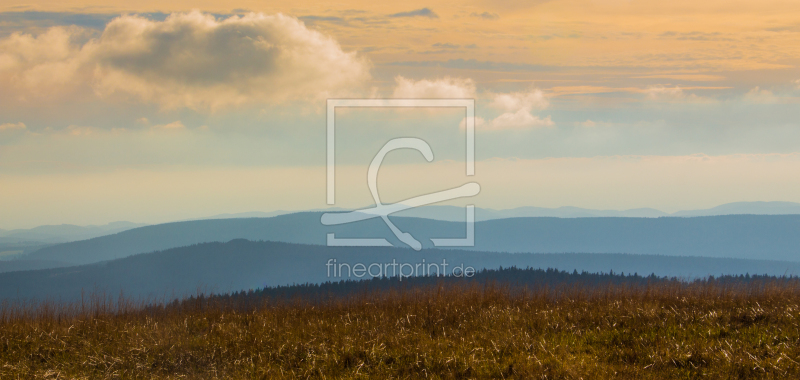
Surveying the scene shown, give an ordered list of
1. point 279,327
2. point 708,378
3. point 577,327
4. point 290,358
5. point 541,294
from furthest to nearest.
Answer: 1. point 541,294
2. point 279,327
3. point 577,327
4. point 290,358
5. point 708,378

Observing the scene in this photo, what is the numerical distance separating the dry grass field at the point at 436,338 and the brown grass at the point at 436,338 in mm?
39

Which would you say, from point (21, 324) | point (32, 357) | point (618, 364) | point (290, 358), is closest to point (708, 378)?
point (618, 364)

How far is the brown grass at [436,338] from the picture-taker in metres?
9.48

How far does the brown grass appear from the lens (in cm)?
948

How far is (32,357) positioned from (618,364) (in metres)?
12.5

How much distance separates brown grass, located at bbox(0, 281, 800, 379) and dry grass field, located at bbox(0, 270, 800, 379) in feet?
0.13

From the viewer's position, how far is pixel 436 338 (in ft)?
38.6

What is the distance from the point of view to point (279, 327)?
524 inches

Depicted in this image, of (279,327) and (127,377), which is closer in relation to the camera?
(127,377)

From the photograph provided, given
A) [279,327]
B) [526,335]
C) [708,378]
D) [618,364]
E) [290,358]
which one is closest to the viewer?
[708,378]

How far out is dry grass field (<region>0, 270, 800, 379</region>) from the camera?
948 centimetres

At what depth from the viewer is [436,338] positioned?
11.8 m

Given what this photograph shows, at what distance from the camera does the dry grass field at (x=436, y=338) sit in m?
9.48

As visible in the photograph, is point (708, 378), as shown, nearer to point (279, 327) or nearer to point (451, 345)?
point (451, 345)
